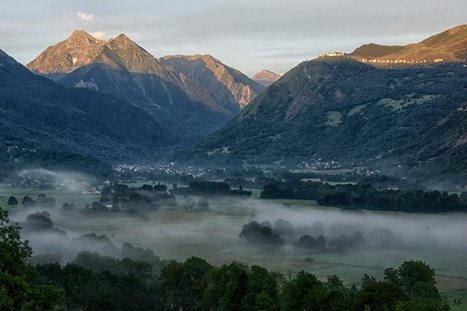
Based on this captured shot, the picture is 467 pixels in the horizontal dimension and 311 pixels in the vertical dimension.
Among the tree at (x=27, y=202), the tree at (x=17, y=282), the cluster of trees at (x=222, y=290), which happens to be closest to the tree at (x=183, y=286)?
the cluster of trees at (x=222, y=290)

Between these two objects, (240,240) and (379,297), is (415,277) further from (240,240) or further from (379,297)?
(240,240)

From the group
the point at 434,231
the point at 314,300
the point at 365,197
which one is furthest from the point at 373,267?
the point at 365,197

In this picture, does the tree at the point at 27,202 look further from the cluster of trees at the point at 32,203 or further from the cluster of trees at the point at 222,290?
the cluster of trees at the point at 222,290

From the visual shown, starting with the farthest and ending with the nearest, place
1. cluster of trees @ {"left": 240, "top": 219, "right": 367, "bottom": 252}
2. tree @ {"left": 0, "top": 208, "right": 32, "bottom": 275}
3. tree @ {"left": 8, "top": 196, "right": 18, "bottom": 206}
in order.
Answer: tree @ {"left": 8, "top": 196, "right": 18, "bottom": 206}, cluster of trees @ {"left": 240, "top": 219, "right": 367, "bottom": 252}, tree @ {"left": 0, "top": 208, "right": 32, "bottom": 275}

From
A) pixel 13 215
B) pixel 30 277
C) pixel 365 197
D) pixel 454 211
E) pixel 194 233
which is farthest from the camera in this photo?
pixel 365 197

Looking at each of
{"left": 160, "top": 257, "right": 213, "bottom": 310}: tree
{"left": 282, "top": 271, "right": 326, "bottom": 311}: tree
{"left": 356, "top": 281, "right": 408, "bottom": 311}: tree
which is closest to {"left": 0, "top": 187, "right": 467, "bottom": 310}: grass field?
{"left": 356, "top": 281, "right": 408, "bottom": 311}: tree

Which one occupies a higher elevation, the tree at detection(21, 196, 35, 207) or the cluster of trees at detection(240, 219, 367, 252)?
the tree at detection(21, 196, 35, 207)

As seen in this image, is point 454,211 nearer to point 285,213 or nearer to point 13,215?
point 285,213

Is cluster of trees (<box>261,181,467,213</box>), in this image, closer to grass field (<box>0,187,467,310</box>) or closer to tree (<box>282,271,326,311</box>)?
grass field (<box>0,187,467,310</box>)
